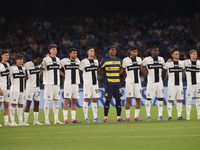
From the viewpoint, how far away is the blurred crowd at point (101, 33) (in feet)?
71.8

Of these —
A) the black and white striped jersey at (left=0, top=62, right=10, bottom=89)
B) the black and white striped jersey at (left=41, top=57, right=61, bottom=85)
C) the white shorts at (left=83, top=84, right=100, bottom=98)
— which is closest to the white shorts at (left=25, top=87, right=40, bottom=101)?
the black and white striped jersey at (left=41, top=57, right=61, bottom=85)

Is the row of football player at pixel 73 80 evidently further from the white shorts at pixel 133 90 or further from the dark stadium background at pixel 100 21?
the dark stadium background at pixel 100 21

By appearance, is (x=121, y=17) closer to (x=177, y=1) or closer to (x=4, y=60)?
(x=177, y=1)

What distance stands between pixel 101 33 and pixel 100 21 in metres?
1.48

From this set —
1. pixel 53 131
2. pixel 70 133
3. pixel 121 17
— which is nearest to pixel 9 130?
pixel 53 131

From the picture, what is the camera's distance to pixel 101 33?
23844 millimetres

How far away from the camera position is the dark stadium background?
22.2 m

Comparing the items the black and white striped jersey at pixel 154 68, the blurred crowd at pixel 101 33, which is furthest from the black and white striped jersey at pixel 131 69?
the blurred crowd at pixel 101 33

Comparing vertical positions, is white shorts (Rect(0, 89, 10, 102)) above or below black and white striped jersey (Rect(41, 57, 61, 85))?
below

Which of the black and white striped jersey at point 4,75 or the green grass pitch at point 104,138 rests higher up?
the black and white striped jersey at point 4,75

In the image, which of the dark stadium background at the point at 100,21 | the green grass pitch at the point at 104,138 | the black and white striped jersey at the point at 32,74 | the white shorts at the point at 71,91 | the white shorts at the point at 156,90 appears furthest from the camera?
the dark stadium background at the point at 100,21

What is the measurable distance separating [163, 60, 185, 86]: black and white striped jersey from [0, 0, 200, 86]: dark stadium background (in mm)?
9656

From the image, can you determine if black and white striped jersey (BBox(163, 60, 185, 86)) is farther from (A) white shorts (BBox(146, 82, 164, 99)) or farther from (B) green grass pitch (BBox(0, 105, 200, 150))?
(B) green grass pitch (BBox(0, 105, 200, 150))

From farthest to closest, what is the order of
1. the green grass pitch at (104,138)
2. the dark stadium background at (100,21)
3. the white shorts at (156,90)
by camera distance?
1. the dark stadium background at (100,21)
2. the white shorts at (156,90)
3. the green grass pitch at (104,138)
